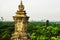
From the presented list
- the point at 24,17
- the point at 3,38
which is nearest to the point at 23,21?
the point at 24,17

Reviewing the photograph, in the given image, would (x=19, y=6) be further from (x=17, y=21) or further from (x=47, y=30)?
(x=47, y=30)

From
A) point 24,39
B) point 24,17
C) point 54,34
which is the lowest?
point 54,34

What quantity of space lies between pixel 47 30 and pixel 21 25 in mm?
51735

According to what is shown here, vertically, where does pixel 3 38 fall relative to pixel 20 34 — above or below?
below

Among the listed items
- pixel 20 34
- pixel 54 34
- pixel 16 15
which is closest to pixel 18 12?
pixel 16 15

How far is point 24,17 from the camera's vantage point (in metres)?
17.2

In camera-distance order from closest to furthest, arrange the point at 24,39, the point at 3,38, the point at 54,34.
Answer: the point at 24,39
the point at 3,38
the point at 54,34

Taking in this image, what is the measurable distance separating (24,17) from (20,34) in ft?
3.48

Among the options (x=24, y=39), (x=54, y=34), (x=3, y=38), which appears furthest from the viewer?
(x=54, y=34)

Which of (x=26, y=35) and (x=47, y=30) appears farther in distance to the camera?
(x=47, y=30)

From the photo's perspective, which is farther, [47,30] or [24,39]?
[47,30]

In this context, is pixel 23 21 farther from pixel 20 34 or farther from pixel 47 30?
pixel 47 30

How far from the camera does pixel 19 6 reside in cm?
1744

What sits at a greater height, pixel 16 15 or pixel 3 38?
pixel 16 15
